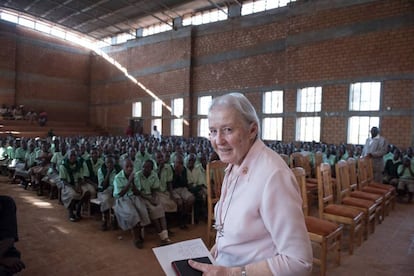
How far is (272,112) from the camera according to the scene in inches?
512

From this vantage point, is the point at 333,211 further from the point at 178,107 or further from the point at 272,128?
the point at 178,107

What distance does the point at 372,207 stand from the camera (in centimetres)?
402

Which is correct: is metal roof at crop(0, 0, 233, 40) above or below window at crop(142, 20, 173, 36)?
above

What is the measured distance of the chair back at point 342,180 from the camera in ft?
13.3

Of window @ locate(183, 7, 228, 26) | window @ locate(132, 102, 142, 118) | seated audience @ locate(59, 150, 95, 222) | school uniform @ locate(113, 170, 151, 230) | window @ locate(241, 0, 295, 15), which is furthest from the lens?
window @ locate(132, 102, 142, 118)

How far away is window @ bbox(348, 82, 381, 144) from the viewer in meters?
10.3

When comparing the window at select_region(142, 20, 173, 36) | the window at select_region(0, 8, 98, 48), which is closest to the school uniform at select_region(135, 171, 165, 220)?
the window at select_region(142, 20, 173, 36)

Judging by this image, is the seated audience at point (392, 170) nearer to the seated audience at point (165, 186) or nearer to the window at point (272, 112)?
the seated audience at point (165, 186)

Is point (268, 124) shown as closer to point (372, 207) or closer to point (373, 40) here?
point (373, 40)

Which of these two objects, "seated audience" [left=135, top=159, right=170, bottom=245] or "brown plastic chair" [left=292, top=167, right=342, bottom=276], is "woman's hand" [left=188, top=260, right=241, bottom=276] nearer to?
"brown plastic chair" [left=292, top=167, right=342, bottom=276]

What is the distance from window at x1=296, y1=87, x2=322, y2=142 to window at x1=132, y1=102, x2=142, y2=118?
1056 centimetres

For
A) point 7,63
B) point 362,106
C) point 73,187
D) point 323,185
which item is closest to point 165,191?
point 73,187

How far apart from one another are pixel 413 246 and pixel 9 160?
943cm

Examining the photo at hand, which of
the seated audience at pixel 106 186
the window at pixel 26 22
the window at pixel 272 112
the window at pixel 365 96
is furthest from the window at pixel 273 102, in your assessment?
the window at pixel 26 22
